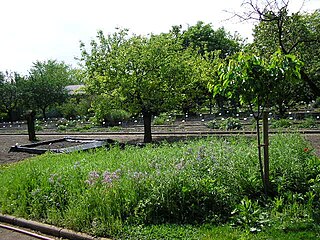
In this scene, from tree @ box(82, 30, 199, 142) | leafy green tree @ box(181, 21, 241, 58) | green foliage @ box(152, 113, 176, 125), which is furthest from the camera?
leafy green tree @ box(181, 21, 241, 58)

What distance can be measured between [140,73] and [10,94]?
31.5 meters

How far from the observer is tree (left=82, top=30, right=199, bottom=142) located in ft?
50.5

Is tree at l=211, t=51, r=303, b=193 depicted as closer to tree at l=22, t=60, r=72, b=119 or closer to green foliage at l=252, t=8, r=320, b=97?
green foliage at l=252, t=8, r=320, b=97

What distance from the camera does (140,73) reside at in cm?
1571

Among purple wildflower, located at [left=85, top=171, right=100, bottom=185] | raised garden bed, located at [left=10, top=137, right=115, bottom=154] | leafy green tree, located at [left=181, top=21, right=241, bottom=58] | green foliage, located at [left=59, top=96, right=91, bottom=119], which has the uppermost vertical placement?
leafy green tree, located at [left=181, top=21, right=241, bottom=58]

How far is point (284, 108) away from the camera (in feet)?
77.5

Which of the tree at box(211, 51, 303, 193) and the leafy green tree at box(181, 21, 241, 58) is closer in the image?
the tree at box(211, 51, 303, 193)

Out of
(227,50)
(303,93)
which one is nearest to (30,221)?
(303,93)

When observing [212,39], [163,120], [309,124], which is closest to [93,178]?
[309,124]

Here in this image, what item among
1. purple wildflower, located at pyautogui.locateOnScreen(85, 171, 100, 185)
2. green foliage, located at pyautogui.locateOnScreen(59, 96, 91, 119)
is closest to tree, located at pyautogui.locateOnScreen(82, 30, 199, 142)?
purple wildflower, located at pyautogui.locateOnScreen(85, 171, 100, 185)

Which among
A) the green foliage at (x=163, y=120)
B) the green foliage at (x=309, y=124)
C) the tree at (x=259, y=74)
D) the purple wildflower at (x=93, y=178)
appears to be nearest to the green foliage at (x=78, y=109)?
the green foliage at (x=163, y=120)

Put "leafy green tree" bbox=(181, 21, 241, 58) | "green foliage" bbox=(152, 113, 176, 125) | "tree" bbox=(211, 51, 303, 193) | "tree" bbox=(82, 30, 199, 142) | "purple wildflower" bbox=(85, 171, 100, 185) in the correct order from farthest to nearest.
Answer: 1. "leafy green tree" bbox=(181, 21, 241, 58)
2. "green foliage" bbox=(152, 113, 176, 125)
3. "tree" bbox=(82, 30, 199, 142)
4. "purple wildflower" bbox=(85, 171, 100, 185)
5. "tree" bbox=(211, 51, 303, 193)

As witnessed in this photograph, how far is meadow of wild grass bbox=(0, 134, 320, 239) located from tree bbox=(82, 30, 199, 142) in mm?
8905

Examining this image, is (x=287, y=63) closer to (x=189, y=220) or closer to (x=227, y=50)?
(x=189, y=220)
